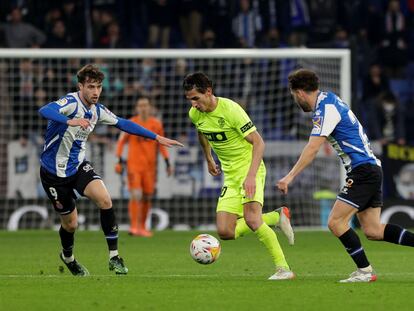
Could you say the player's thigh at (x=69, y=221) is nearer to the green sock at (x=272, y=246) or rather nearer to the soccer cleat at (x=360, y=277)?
the green sock at (x=272, y=246)

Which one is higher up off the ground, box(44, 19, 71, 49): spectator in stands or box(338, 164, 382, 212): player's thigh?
box(44, 19, 71, 49): spectator in stands

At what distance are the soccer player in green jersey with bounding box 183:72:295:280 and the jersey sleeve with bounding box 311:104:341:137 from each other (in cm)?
75

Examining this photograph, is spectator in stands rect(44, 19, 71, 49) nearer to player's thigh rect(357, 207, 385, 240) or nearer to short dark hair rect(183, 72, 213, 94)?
short dark hair rect(183, 72, 213, 94)

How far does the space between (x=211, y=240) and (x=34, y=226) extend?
862 centimetres

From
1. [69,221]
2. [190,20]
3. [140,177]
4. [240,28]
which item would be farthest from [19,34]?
[69,221]

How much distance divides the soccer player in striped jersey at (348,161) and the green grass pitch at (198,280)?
40cm

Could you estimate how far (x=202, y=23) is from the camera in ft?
74.5

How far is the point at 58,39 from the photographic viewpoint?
21.4 m

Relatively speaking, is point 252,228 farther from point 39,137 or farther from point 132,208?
point 39,137

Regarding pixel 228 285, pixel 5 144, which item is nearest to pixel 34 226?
pixel 5 144

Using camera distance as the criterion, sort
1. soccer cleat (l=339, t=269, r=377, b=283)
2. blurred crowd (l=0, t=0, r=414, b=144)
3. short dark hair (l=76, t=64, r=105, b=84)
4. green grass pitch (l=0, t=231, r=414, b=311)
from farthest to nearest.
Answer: blurred crowd (l=0, t=0, r=414, b=144) → short dark hair (l=76, t=64, r=105, b=84) → soccer cleat (l=339, t=269, r=377, b=283) → green grass pitch (l=0, t=231, r=414, b=311)

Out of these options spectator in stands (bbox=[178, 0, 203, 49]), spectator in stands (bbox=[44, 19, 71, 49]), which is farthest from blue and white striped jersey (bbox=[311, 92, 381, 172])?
spectator in stands (bbox=[178, 0, 203, 49])

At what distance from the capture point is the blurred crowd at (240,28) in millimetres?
21609

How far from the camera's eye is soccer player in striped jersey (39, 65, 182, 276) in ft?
35.8
